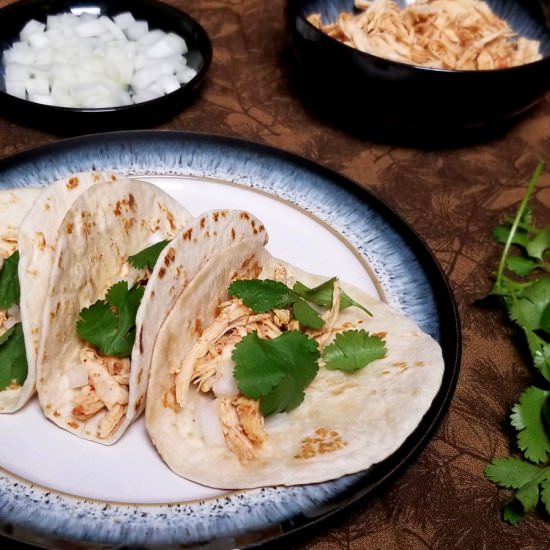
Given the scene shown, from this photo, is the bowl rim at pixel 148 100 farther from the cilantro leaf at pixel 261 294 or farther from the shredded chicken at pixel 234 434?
the shredded chicken at pixel 234 434

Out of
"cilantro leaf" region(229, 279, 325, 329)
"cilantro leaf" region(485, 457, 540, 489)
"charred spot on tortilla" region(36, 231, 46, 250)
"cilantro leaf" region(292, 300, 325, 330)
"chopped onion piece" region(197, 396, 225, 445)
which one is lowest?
"cilantro leaf" region(485, 457, 540, 489)

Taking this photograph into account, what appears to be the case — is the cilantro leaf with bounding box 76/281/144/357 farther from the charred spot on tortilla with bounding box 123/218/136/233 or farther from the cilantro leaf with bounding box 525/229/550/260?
the cilantro leaf with bounding box 525/229/550/260

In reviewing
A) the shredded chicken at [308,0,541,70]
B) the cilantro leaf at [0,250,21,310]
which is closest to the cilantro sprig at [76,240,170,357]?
the cilantro leaf at [0,250,21,310]

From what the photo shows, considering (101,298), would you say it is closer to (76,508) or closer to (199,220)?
(199,220)

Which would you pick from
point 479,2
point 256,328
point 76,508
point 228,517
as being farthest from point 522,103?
point 76,508

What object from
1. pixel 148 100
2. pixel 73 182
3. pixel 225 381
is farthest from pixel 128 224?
pixel 148 100

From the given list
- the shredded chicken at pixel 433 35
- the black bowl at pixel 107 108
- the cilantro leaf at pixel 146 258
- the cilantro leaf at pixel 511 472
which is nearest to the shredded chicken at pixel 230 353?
the cilantro leaf at pixel 146 258
